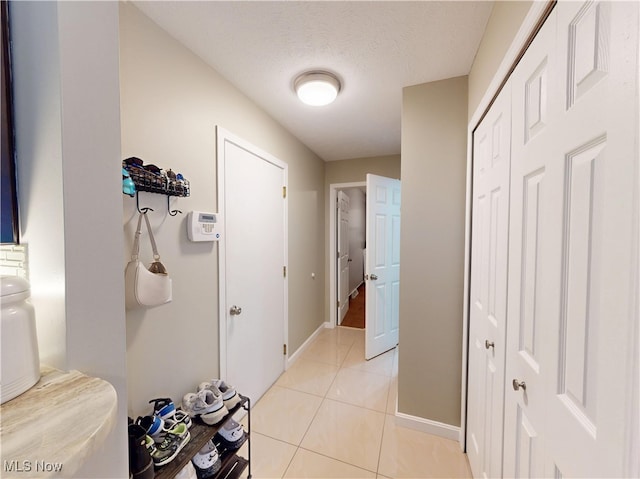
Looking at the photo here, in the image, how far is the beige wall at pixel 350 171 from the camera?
3232mm

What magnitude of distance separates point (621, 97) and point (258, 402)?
245 centimetres

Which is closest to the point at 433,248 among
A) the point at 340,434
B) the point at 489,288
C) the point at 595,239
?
the point at 489,288

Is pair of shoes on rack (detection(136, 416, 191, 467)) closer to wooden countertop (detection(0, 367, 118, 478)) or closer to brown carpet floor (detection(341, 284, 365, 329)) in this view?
wooden countertop (detection(0, 367, 118, 478))

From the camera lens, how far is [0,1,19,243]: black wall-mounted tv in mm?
553

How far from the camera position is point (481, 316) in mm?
1297

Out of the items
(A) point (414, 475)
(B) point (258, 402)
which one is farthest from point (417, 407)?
(B) point (258, 402)

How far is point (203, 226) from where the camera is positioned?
1438 mm

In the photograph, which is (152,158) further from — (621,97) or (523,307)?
(523,307)

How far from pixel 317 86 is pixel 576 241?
1.55 meters

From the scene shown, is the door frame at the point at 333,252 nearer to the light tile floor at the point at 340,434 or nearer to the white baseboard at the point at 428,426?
the light tile floor at the point at 340,434

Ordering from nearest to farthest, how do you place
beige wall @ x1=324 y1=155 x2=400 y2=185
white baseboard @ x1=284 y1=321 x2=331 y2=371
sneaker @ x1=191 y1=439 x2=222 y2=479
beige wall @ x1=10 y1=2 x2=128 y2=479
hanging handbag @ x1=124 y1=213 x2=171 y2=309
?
beige wall @ x1=10 y1=2 x2=128 y2=479
hanging handbag @ x1=124 y1=213 x2=171 y2=309
sneaker @ x1=191 y1=439 x2=222 y2=479
white baseboard @ x1=284 y1=321 x2=331 y2=371
beige wall @ x1=324 y1=155 x2=400 y2=185

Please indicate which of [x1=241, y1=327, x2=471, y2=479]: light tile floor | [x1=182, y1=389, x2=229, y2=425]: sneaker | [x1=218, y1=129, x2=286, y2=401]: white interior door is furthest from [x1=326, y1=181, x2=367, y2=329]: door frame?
[x1=182, y1=389, x2=229, y2=425]: sneaker

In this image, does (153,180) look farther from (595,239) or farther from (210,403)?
(595,239)

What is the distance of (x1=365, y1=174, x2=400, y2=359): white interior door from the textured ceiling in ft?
3.19
